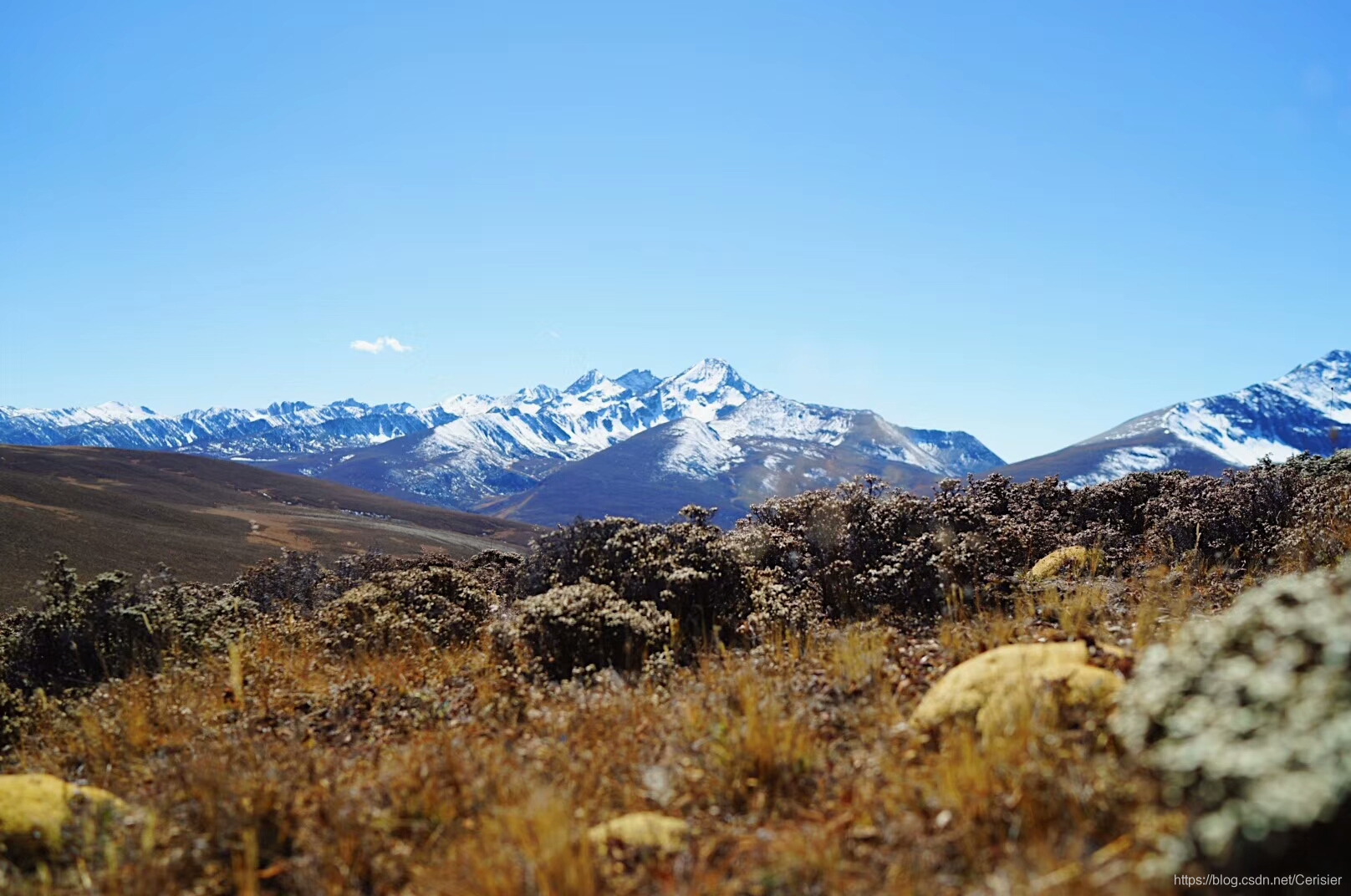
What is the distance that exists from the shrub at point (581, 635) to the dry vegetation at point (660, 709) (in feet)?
0.12

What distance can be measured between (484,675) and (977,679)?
538cm

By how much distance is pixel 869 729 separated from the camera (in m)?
5.74

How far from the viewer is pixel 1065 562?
508 inches

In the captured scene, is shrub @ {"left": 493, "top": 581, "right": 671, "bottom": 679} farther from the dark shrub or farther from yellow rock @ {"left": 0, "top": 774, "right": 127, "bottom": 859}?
the dark shrub

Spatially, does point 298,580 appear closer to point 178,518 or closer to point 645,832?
point 645,832

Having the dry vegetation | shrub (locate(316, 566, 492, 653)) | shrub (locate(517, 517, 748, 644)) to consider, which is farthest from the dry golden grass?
shrub (locate(316, 566, 492, 653))

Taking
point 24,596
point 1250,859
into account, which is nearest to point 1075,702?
point 1250,859

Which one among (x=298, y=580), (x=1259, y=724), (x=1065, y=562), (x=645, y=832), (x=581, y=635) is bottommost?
(x=298, y=580)

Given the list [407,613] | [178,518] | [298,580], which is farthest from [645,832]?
[178,518]

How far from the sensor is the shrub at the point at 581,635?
8508 millimetres

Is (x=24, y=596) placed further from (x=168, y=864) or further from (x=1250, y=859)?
(x=1250, y=859)

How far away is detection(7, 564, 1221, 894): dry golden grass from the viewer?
4.04 metres

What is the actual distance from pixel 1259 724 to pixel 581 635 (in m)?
6.52

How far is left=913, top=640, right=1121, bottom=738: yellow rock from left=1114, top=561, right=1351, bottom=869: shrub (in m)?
1.01
